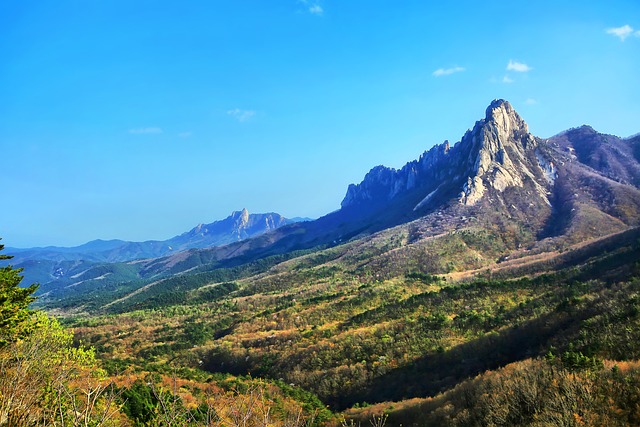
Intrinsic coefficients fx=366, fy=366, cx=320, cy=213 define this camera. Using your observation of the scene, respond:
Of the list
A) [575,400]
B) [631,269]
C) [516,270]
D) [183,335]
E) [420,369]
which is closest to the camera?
[575,400]

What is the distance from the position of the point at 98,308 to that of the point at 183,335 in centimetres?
13146

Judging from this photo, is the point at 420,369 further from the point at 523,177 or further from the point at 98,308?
the point at 98,308

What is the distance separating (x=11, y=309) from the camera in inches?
1080

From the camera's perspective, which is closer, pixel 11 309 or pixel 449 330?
pixel 11 309

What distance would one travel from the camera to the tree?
2669cm

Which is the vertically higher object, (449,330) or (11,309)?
(11,309)

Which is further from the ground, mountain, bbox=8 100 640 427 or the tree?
the tree

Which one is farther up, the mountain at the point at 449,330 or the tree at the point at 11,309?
the tree at the point at 11,309

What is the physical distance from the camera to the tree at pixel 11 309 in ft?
87.6

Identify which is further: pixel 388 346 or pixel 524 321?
pixel 388 346

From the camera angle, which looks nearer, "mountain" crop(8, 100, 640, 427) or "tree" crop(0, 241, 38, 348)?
"mountain" crop(8, 100, 640, 427)

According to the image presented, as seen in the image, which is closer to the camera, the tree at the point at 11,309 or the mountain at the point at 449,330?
the mountain at the point at 449,330

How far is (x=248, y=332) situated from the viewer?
8006cm

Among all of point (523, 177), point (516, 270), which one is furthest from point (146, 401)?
point (523, 177)
